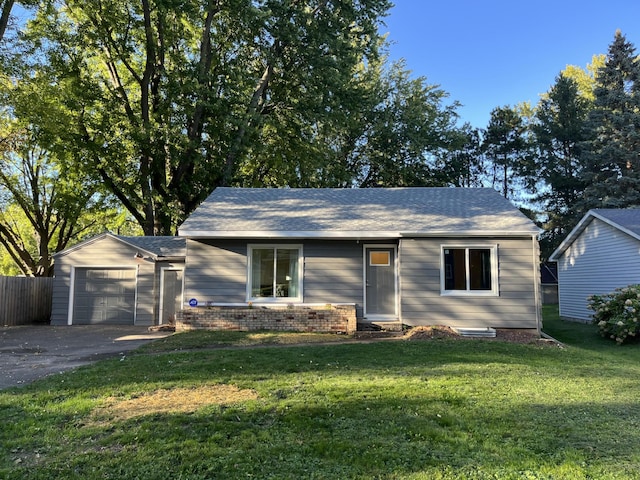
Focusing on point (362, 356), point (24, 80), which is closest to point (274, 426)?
point (362, 356)

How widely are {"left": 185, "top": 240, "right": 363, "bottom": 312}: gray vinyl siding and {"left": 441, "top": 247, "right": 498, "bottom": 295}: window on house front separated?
2334 millimetres

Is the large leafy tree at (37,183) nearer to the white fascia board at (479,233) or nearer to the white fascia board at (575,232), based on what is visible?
the white fascia board at (479,233)

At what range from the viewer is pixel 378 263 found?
12594 mm

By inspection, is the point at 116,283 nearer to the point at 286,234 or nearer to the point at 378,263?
the point at 286,234

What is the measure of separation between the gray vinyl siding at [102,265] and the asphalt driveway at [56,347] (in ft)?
3.02

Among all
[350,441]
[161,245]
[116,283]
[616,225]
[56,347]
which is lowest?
[56,347]

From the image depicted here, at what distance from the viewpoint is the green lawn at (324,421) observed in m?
3.52

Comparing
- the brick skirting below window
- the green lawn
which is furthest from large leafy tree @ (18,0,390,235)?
the green lawn

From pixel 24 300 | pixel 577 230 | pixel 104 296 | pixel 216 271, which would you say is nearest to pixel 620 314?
pixel 577 230

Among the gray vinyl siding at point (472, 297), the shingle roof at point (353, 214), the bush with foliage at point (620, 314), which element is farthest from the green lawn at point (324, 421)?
the shingle roof at point (353, 214)

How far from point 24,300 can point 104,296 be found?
355 centimetres

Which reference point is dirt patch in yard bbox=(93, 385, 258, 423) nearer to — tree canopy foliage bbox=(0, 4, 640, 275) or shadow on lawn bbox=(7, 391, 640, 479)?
shadow on lawn bbox=(7, 391, 640, 479)

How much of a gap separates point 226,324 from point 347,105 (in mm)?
13576

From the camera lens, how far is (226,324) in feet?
38.3
